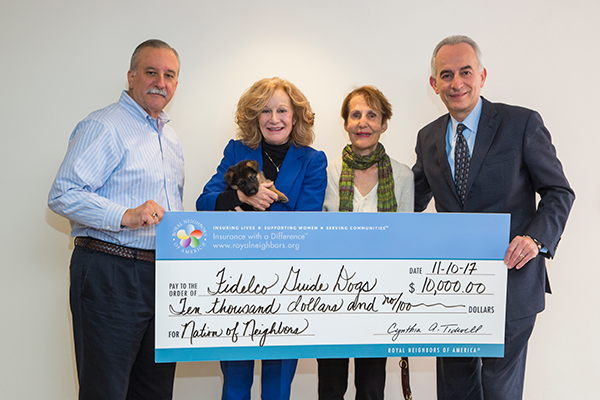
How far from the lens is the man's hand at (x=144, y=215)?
6.07 ft

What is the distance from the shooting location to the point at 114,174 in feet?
6.79

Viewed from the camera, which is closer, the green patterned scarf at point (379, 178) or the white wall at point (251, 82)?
the green patterned scarf at point (379, 178)

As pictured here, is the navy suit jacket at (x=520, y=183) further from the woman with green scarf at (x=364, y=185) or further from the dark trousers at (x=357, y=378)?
the dark trousers at (x=357, y=378)

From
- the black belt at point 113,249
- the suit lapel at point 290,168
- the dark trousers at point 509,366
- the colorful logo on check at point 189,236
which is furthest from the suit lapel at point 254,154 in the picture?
the dark trousers at point 509,366

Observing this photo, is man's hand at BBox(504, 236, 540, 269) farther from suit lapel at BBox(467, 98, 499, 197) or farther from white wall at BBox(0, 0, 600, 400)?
A: white wall at BBox(0, 0, 600, 400)

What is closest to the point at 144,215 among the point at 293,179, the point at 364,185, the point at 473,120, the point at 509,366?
the point at 293,179

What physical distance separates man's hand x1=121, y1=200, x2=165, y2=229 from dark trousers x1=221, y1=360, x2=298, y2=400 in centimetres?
102

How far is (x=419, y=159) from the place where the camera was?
105 inches

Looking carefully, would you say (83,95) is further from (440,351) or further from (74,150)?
(440,351)

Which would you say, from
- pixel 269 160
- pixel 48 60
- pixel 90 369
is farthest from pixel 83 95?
pixel 90 369

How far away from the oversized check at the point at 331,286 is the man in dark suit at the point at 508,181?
8.7 inches

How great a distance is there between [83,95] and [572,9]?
3979 millimetres

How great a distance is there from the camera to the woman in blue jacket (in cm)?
234

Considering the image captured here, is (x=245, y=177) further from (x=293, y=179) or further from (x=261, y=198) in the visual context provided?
(x=293, y=179)
